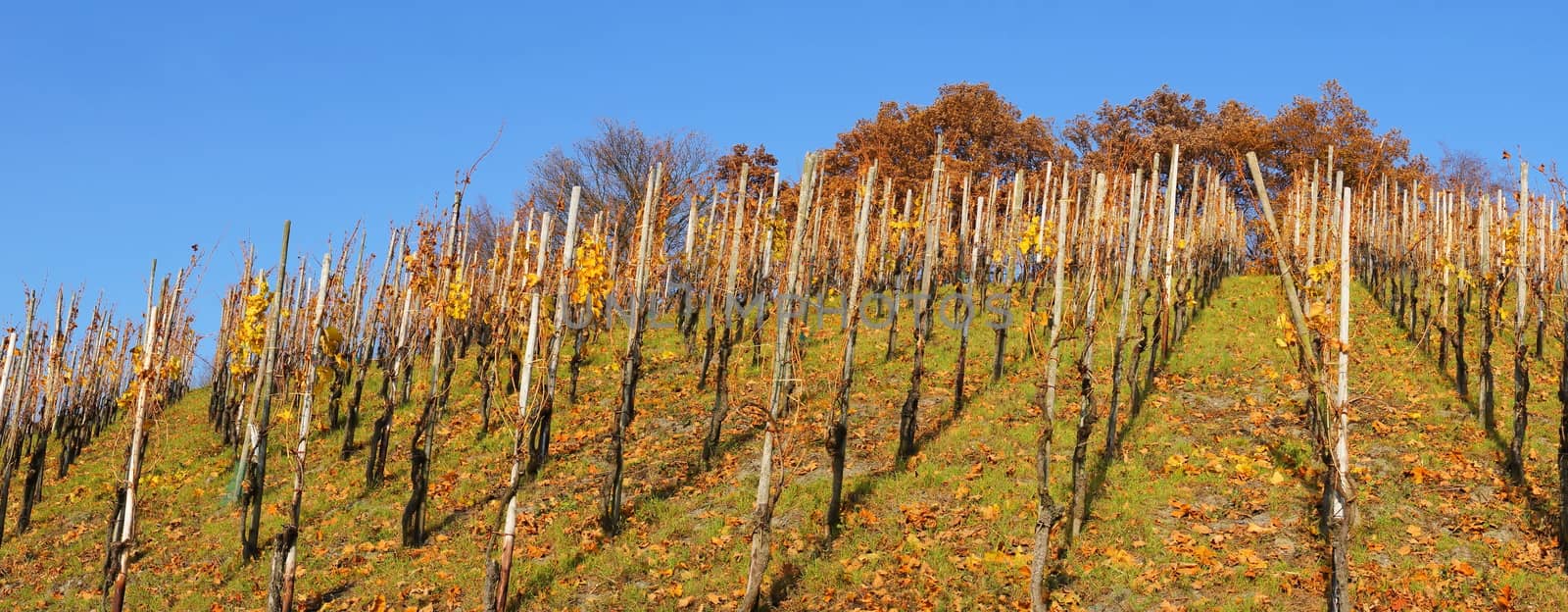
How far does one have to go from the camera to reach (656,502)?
13461 mm

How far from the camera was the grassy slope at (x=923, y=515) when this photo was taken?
10.5 meters

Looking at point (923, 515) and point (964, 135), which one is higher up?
point (964, 135)

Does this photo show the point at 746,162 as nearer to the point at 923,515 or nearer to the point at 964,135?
the point at 964,135

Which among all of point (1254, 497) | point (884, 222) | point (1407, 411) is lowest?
point (1254, 497)

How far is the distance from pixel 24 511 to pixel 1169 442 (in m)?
18.6

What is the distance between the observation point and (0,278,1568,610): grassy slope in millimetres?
10492

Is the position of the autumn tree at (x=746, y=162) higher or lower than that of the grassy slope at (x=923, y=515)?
higher

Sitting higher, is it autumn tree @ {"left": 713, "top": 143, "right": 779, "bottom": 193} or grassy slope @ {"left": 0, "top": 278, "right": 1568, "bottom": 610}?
autumn tree @ {"left": 713, "top": 143, "right": 779, "bottom": 193}

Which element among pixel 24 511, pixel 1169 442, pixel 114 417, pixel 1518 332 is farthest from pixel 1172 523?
pixel 114 417

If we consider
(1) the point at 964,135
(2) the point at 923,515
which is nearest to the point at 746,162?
(1) the point at 964,135

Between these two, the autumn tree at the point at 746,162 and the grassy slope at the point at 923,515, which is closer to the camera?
the grassy slope at the point at 923,515

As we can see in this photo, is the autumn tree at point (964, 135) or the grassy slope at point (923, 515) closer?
the grassy slope at point (923, 515)

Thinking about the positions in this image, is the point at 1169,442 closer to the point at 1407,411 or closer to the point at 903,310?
the point at 1407,411

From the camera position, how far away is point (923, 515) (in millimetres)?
12133
